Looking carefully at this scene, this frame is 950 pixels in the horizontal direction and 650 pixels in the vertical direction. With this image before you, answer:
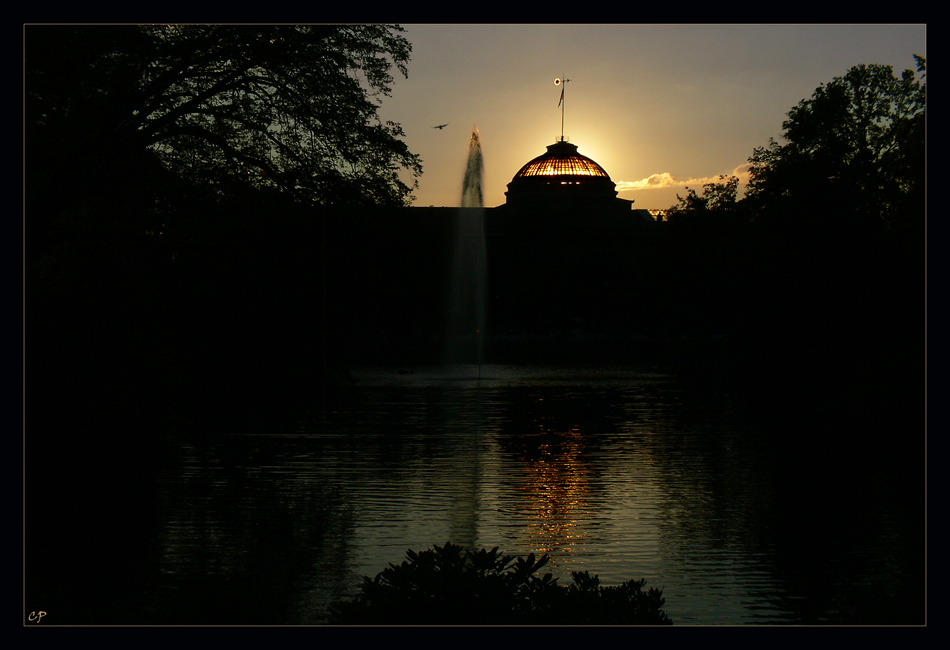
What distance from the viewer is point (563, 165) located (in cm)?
13538

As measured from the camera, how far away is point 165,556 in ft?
29.7

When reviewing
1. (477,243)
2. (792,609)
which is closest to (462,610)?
(792,609)

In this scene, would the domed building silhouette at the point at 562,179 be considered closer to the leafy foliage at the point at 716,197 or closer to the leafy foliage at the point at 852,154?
the leafy foliage at the point at 716,197

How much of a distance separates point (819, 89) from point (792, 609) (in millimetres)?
45363

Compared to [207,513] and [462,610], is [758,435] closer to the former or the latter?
[207,513]

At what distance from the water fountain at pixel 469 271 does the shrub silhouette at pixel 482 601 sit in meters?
30.7

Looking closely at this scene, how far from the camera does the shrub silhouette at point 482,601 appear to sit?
569 cm

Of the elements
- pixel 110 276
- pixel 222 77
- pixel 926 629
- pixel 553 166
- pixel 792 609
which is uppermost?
pixel 553 166

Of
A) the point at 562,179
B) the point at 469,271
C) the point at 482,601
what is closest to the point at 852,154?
the point at 469,271

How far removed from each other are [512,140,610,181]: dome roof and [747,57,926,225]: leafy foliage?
81.2 m

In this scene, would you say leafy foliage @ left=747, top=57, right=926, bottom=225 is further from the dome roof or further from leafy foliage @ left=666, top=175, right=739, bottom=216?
the dome roof

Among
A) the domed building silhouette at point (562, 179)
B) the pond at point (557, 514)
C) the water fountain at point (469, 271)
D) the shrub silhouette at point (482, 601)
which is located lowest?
the pond at point (557, 514)

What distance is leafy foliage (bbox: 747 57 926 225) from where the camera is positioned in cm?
2848

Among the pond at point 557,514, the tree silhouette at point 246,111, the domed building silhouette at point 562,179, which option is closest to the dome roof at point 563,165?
the domed building silhouette at point 562,179
